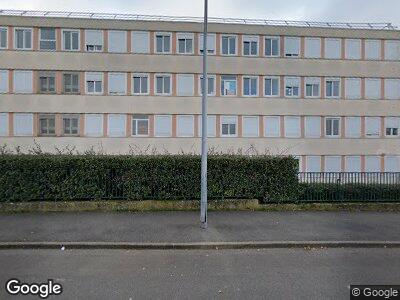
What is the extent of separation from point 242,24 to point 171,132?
31.1 feet

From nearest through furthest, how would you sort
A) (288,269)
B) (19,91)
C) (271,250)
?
1. (288,269)
2. (271,250)
3. (19,91)

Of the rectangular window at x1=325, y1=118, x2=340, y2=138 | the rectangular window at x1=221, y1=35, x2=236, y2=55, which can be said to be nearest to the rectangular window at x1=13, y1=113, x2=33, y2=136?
the rectangular window at x1=221, y1=35, x2=236, y2=55

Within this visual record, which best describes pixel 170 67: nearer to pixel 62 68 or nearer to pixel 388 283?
pixel 62 68

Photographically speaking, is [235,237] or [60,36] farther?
[60,36]

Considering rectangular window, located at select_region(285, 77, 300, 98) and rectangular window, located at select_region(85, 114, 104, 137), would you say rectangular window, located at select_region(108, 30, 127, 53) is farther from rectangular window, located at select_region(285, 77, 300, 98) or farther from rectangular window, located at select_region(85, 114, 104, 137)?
rectangular window, located at select_region(285, 77, 300, 98)

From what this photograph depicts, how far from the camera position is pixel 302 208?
976cm

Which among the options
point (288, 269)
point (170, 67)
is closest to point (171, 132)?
point (170, 67)

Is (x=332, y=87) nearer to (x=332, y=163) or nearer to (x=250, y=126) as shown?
(x=332, y=163)

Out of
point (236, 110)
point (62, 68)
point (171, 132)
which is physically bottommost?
point (171, 132)

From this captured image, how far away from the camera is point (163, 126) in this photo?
73.7 feet

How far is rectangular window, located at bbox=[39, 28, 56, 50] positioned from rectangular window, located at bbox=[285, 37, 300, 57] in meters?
16.6

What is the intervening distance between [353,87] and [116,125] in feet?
58.3

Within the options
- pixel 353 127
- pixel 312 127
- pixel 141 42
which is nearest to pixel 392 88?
pixel 353 127

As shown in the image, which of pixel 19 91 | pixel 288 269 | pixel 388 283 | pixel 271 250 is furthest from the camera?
pixel 19 91
